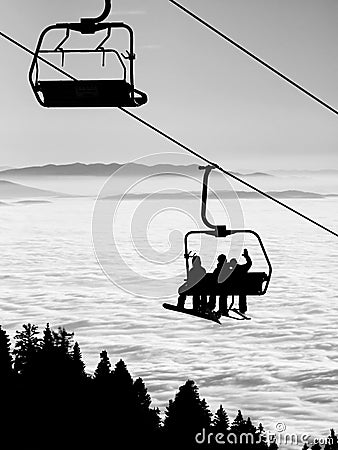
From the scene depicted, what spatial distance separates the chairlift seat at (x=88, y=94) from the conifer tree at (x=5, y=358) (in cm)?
4318

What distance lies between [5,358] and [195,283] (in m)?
41.6

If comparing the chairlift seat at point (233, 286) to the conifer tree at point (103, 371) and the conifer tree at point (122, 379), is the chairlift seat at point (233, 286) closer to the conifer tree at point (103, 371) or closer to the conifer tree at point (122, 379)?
the conifer tree at point (122, 379)

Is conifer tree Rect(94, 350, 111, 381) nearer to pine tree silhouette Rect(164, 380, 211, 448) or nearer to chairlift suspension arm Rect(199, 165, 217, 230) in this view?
pine tree silhouette Rect(164, 380, 211, 448)

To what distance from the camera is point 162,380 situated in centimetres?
9331

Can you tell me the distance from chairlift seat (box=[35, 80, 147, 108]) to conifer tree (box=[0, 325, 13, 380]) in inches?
1700

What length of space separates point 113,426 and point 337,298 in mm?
47832

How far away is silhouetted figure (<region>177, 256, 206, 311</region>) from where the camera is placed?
41.2ft

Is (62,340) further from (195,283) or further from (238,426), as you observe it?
(195,283)

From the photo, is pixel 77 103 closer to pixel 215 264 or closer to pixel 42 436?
pixel 215 264

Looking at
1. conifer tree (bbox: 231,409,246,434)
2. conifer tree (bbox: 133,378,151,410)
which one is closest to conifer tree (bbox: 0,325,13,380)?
conifer tree (bbox: 133,378,151,410)

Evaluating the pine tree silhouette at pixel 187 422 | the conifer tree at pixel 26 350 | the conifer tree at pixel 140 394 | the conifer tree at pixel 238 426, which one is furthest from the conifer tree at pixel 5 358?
the conifer tree at pixel 238 426

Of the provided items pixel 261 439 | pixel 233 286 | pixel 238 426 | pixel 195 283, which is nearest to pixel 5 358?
pixel 238 426

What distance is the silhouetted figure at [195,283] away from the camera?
12.6 metres

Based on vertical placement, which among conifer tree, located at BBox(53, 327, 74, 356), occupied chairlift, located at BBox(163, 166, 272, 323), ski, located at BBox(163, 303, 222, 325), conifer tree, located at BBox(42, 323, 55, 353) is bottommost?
ski, located at BBox(163, 303, 222, 325)
